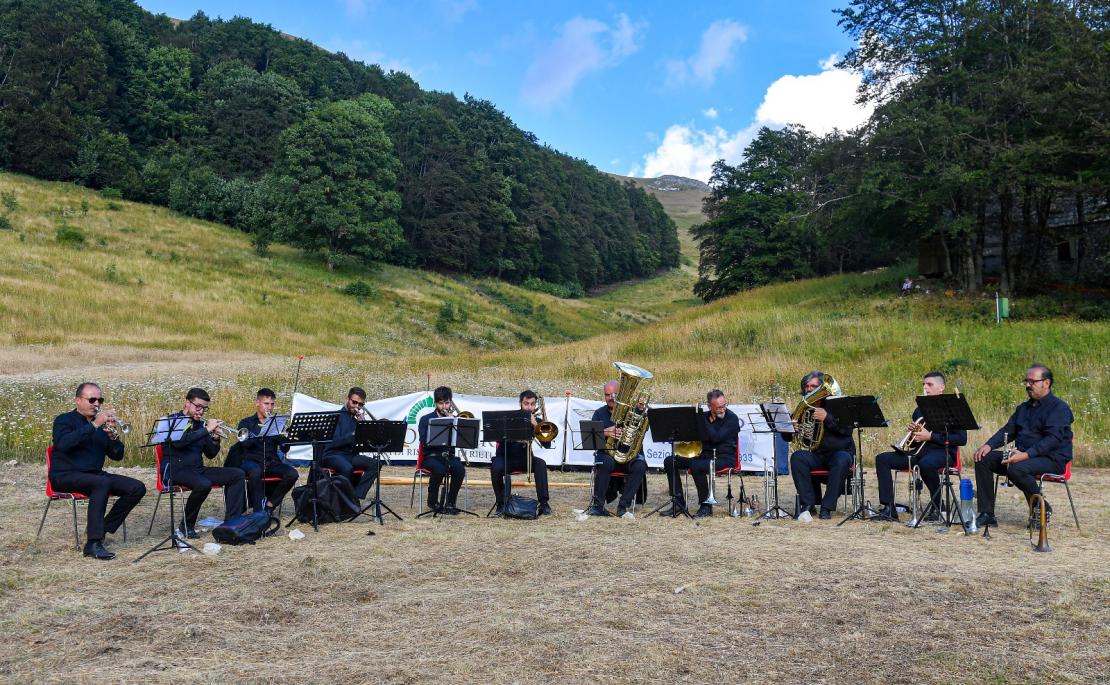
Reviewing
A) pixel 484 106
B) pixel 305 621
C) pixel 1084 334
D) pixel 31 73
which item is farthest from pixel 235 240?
pixel 305 621

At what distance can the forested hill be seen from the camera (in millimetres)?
55500

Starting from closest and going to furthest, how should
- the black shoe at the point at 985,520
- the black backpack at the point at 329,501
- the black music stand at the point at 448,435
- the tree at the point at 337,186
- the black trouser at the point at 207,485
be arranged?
the black trouser at the point at 207,485
the black shoe at the point at 985,520
the black backpack at the point at 329,501
the black music stand at the point at 448,435
the tree at the point at 337,186

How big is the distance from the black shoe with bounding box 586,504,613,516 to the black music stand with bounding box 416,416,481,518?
1515 millimetres

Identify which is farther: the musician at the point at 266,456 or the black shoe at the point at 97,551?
the musician at the point at 266,456

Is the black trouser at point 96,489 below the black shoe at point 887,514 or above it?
above

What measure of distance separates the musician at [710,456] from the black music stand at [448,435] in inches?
103

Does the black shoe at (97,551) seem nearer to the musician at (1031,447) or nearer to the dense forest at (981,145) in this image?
the musician at (1031,447)

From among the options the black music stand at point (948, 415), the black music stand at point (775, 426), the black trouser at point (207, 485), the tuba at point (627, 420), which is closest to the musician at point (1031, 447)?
the black music stand at point (948, 415)

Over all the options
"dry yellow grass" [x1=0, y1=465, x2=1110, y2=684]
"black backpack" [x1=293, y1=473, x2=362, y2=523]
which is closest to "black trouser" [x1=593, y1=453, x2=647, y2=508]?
"dry yellow grass" [x1=0, y1=465, x2=1110, y2=684]

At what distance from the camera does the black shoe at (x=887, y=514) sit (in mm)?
9477

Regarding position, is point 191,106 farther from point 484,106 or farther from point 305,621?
point 305,621

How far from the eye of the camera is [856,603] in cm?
591

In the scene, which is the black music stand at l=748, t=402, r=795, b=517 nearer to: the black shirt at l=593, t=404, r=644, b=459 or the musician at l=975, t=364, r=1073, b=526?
the black shirt at l=593, t=404, r=644, b=459

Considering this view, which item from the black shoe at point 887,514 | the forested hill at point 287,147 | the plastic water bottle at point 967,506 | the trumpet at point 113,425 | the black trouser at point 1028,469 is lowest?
the black shoe at point 887,514
